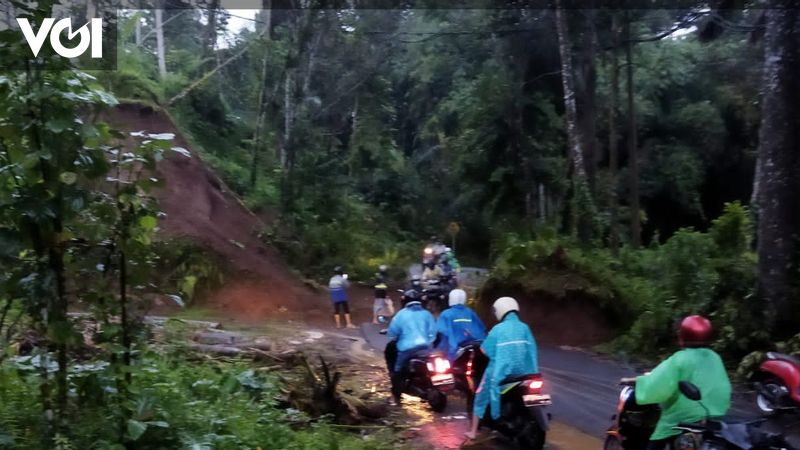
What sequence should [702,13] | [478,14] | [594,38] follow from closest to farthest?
1. [702,13]
2. [594,38]
3. [478,14]

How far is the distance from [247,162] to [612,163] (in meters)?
17.3

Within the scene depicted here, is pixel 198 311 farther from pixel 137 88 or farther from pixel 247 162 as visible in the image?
pixel 247 162

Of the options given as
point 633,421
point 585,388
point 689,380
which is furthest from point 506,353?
point 585,388

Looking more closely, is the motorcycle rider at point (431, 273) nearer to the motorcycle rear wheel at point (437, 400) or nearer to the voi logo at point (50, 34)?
the motorcycle rear wheel at point (437, 400)

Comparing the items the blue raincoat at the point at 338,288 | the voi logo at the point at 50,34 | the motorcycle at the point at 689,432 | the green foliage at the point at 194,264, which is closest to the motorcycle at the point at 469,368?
the motorcycle at the point at 689,432

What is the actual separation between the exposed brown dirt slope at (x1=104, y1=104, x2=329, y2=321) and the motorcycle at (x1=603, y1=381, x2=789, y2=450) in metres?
17.2

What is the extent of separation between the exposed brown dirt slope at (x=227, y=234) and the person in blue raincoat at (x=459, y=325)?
12.9 m

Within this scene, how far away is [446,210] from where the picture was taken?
4203 centimetres

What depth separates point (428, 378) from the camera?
10.8m

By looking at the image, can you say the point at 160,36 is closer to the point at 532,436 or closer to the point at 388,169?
the point at 388,169

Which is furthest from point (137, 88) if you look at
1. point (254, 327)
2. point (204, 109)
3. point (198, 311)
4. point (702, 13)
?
point (702, 13)

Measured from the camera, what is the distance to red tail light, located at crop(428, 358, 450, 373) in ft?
34.7

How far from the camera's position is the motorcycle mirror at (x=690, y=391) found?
5.38 meters

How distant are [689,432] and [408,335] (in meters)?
5.95
